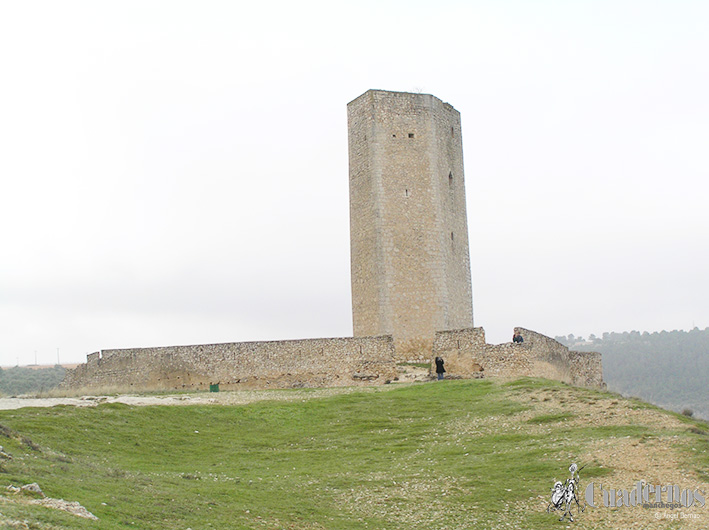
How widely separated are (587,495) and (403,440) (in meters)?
4.81

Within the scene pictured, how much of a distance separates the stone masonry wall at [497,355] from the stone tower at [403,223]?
385 centimetres

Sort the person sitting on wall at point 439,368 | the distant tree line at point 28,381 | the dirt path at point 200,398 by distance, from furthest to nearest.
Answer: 1. the distant tree line at point 28,381
2. the person sitting on wall at point 439,368
3. the dirt path at point 200,398

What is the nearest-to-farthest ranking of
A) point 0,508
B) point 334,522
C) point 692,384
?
point 0,508
point 334,522
point 692,384

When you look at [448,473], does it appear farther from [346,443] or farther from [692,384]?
[692,384]

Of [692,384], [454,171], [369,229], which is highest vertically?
[454,171]

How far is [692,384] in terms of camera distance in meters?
61.4

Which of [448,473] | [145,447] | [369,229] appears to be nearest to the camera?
[448,473]

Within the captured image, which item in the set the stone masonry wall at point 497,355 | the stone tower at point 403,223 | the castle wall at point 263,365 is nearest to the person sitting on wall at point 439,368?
the stone masonry wall at point 497,355

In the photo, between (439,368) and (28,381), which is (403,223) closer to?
(439,368)

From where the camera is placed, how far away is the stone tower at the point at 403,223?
Result: 89.2ft

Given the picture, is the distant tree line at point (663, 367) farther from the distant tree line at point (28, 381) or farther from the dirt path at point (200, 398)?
the distant tree line at point (28, 381)

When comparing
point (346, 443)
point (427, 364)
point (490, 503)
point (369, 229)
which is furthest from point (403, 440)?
point (369, 229)

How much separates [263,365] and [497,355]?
6.88 meters

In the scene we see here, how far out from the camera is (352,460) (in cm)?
1352
